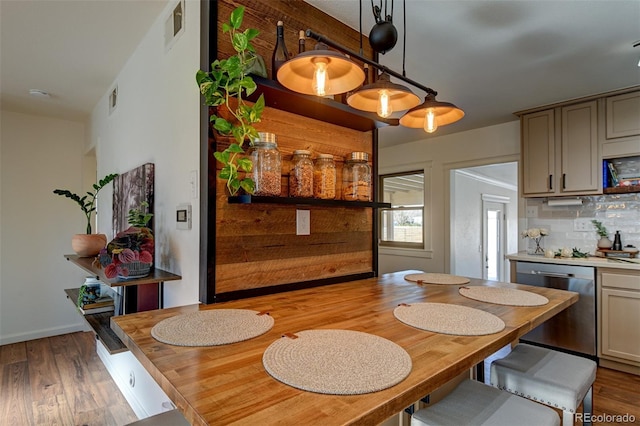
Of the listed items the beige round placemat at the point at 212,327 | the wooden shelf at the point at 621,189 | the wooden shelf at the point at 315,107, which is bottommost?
the beige round placemat at the point at 212,327

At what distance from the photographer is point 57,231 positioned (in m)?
4.05

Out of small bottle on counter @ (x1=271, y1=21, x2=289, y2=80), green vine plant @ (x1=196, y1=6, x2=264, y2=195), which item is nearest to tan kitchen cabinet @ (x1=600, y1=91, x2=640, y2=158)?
small bottle on counter @ (x1=271, y1=21, x2=289, y2=80)

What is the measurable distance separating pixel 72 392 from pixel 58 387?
21 cm

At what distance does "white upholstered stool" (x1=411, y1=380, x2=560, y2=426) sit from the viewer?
105cm

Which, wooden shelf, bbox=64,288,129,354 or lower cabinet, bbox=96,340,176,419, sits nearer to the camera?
wooden shelf, bbox=64,288,129,354

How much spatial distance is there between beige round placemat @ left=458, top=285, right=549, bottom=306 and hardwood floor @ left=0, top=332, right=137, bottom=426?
7.41 feet

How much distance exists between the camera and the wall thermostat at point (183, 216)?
1.56 metres

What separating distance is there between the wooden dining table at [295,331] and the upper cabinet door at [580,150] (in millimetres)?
2306

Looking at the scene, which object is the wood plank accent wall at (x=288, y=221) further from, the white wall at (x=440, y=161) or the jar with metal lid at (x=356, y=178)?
the white wall at (x=440, y=161)

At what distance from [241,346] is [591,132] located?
12.3 ft

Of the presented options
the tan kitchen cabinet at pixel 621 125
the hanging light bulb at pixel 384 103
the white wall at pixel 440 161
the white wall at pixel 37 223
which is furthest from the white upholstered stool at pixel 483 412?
the white wall at pixel 37 223

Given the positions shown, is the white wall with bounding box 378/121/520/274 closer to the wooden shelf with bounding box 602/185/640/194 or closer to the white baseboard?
the wooden shelf with bounding box 602/185/640/194

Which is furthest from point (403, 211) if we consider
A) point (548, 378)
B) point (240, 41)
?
point (240, 41)

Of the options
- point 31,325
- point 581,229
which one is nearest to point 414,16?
point 581,229
